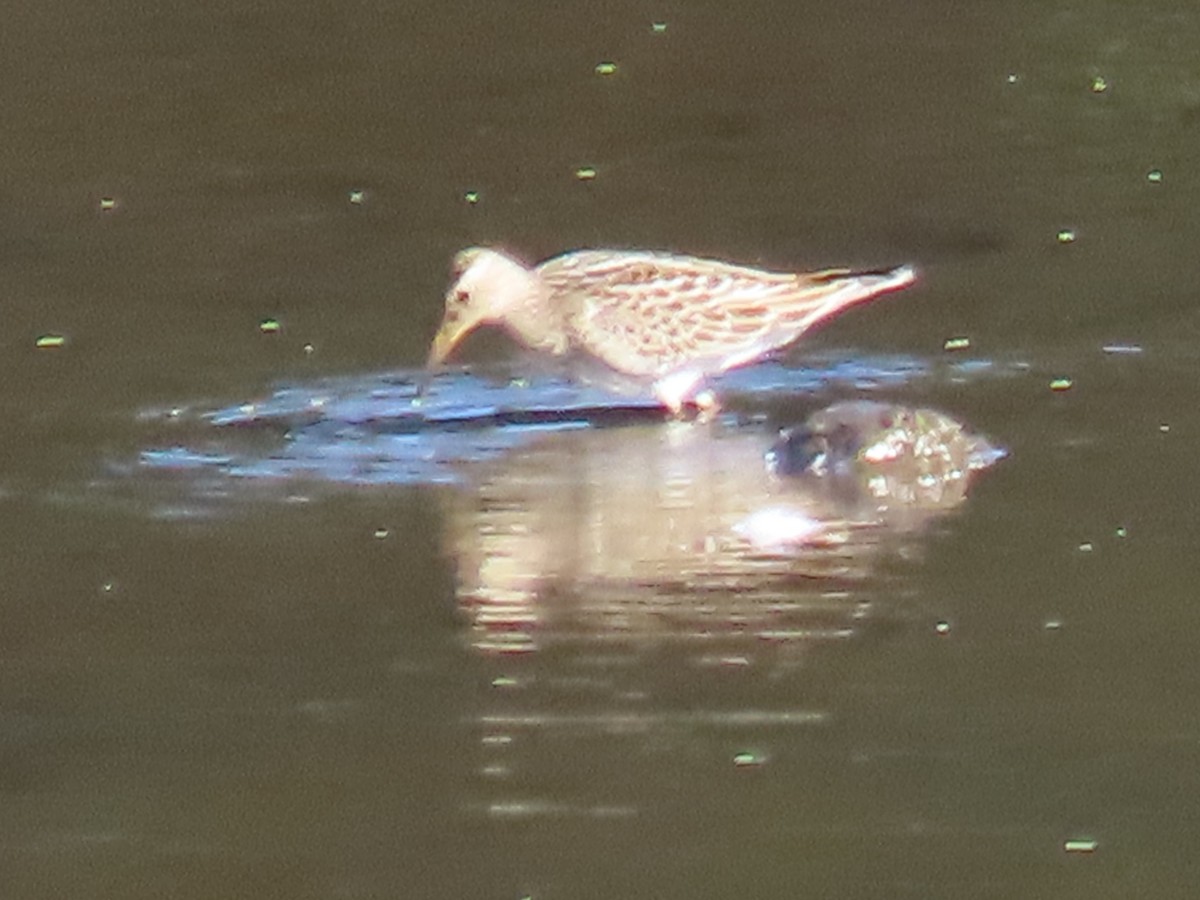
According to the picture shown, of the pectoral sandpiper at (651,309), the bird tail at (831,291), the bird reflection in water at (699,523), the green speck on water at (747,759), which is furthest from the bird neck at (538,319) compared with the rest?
the green speck on water at (747,759)

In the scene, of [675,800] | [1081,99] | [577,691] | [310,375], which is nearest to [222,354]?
[310,375]

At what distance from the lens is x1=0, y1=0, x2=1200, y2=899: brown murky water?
350 centimetres

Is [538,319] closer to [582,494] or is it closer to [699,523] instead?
[582,494]

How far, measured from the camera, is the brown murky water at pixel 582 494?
3.50 metres

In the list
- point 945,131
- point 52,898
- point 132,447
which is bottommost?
point 52,898

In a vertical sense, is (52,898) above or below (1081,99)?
below

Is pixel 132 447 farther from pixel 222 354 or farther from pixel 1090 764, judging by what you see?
pixel 1090 764

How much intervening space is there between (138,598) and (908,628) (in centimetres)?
120

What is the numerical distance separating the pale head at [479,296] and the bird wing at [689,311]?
8cm

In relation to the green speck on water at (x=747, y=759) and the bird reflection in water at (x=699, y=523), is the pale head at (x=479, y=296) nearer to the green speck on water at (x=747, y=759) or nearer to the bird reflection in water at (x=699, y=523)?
the bird reflection in water at (x=699, y=523)

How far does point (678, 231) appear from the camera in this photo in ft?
20.2

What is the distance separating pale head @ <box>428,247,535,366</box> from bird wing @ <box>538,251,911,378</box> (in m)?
0.08

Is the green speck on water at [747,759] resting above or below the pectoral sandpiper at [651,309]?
below

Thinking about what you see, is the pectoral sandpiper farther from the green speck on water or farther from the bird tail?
the green speck on water
